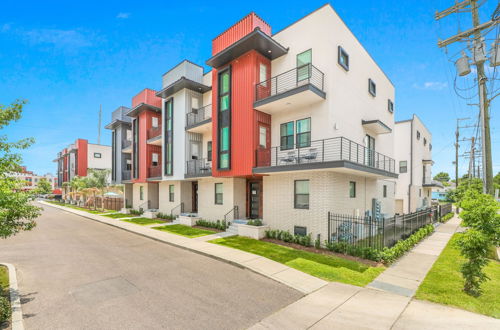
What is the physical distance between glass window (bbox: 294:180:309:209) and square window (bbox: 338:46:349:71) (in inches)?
274

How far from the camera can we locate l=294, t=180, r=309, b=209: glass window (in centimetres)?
1219

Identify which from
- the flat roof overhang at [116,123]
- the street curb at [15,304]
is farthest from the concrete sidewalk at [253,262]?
the flat roof overhang at [116,123]

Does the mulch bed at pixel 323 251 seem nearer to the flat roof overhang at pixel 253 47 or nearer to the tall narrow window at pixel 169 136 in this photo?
the flat roof overhang at pixel 253 47

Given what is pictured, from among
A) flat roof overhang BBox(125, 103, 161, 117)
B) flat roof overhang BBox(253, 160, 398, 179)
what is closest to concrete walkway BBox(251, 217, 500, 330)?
flat roof overhang BBox(253, 160, 398, 179)

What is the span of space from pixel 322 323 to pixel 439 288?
14.0 feet

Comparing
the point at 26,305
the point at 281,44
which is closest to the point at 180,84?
the point at 281,44

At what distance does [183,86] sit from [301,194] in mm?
12884

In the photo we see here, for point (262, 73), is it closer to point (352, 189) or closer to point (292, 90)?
point (292, 90)

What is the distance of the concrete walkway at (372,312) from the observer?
16.1ft

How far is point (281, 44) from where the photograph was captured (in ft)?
45.3

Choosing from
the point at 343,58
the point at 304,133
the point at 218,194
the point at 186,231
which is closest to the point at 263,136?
the point at 304,133

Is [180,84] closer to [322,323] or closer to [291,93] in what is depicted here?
[291,93]

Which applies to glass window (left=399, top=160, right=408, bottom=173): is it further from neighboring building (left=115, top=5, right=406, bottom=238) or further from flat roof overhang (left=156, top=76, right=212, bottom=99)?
flat roof overhang (left=156, top=76, right=212, bottom=99)

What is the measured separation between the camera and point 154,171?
22750 millimetres
